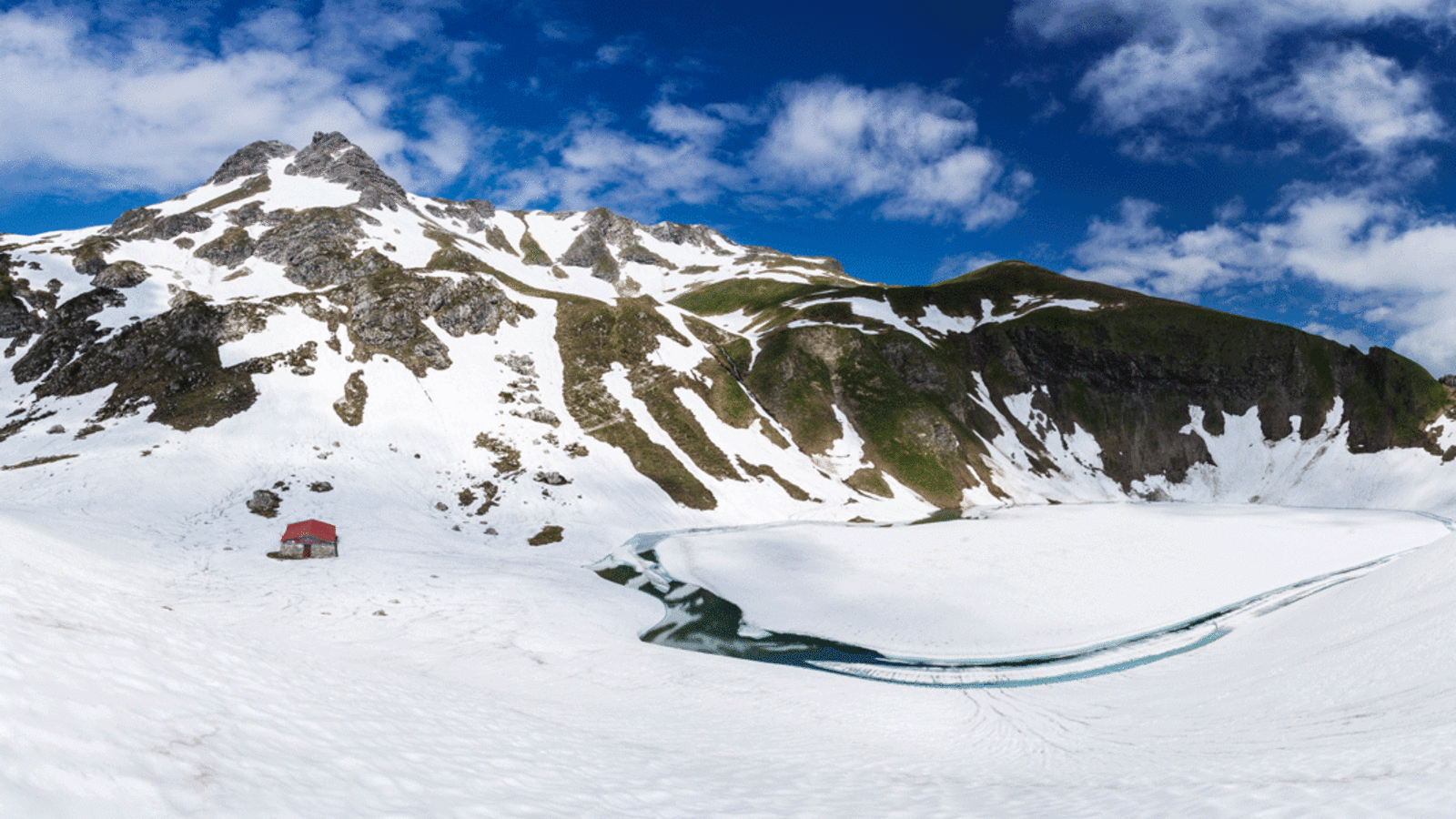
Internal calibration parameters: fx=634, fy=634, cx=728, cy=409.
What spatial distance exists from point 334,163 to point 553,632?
19433 centimetres

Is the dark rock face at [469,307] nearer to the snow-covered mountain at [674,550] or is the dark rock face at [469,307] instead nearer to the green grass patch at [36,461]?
the snow-covered mountain at [674,550]

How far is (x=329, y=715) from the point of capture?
43.4ft

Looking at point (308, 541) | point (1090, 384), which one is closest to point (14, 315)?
point (308, 541)

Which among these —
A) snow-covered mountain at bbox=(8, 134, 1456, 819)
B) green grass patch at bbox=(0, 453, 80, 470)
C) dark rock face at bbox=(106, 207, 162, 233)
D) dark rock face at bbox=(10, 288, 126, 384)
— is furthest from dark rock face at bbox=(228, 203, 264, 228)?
green grass patch at bbox=(0, 453, 80, 470)

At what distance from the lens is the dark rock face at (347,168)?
554 ft

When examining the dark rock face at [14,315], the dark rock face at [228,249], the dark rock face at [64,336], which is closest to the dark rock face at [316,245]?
the dark rock face at [228,249]

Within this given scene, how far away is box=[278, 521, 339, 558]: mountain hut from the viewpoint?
47.0m

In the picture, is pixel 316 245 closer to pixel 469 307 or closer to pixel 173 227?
pixel 173 227

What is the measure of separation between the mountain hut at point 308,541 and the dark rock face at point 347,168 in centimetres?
14196

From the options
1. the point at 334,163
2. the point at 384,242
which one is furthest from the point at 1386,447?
the point at 334,163

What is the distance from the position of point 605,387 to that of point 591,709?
250 feet

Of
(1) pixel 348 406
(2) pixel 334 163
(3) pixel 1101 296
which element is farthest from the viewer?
(2) pixel 334 163

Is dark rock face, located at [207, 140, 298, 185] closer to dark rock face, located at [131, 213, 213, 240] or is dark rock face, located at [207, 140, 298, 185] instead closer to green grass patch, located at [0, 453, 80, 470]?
dark rock face, located at [131, 213, 213, 240]

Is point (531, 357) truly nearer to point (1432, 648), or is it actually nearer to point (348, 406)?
point (348, 406)
